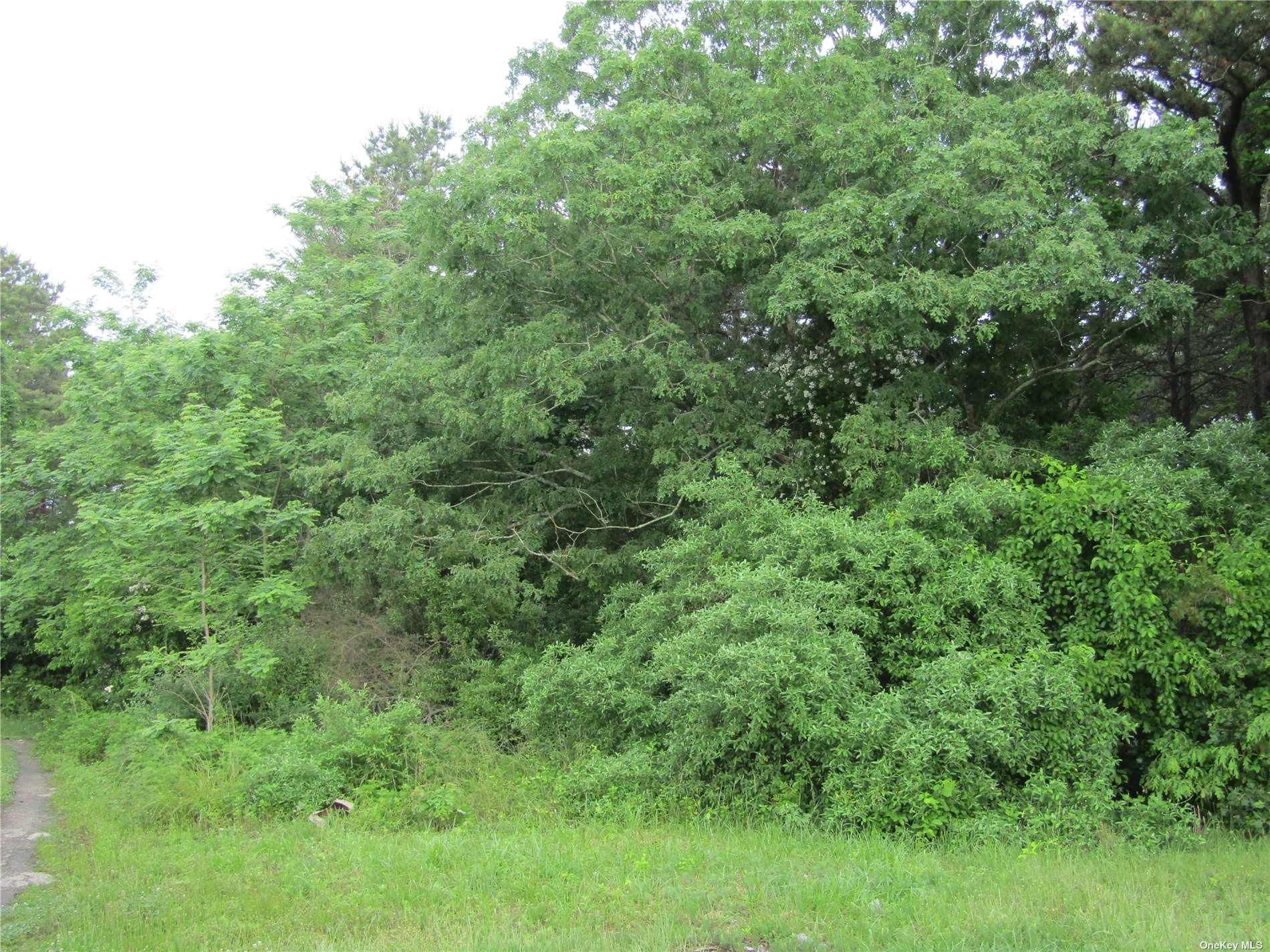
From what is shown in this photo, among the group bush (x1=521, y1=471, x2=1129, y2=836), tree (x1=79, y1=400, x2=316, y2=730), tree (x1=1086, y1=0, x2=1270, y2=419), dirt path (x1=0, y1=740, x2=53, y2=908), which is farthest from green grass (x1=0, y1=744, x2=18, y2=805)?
tree (x1=1086, y1=0, x2=1270, y2=419)

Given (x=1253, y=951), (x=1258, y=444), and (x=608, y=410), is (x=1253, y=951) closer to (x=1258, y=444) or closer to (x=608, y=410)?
(x=1258, y=444)

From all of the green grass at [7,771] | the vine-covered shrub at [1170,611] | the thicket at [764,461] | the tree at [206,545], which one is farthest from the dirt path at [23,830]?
the vine-covered shrub at [1170,611]

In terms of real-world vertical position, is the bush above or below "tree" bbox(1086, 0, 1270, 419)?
below

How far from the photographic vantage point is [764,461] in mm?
12062

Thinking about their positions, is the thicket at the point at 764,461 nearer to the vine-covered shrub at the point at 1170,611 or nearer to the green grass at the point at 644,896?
the vine-covered shrub at the point at 1170,611

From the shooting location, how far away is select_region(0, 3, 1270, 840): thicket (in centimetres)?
774

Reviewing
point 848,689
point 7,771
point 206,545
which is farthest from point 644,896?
point 7,771

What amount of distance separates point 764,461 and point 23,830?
9.48 metres

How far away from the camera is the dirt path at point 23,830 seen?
7371 millimetres

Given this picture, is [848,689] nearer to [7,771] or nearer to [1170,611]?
[1170,611]

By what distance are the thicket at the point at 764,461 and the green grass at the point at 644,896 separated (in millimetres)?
854

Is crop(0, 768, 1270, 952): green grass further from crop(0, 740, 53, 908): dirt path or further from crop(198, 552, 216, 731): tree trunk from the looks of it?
crop(198, 552, 216, 731): tree trunk

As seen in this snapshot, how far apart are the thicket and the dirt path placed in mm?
1044

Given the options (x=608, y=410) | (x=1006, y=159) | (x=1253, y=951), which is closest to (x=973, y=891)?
(x=1253, y=951)
